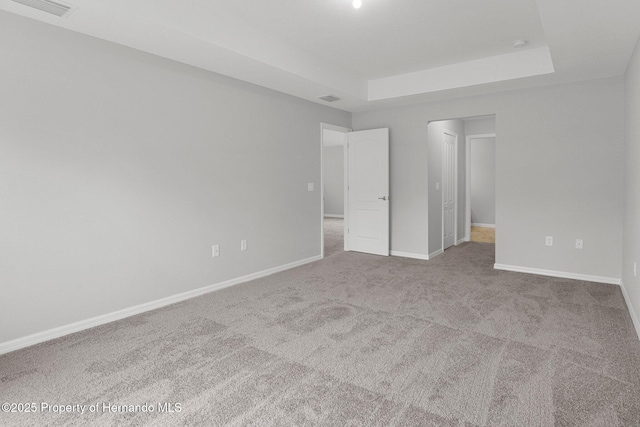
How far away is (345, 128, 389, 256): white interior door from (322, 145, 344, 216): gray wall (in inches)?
234

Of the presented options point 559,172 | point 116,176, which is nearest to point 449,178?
point 559,172

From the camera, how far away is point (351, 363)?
2350 mm

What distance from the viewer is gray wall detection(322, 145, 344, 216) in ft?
39.8

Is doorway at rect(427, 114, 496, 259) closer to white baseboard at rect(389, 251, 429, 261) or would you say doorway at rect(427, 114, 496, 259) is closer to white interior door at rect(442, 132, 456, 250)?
white interior door at rect(442, 132, 456, 250)

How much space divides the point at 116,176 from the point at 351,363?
2442mm

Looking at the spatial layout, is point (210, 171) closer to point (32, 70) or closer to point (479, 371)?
point (32, 70)

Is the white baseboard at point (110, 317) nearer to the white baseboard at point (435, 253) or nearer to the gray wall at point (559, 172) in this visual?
the white baseboard at point (435, 253)

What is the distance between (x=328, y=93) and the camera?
477cm

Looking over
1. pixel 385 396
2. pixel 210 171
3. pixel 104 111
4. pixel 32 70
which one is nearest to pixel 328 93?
pixel 210 171

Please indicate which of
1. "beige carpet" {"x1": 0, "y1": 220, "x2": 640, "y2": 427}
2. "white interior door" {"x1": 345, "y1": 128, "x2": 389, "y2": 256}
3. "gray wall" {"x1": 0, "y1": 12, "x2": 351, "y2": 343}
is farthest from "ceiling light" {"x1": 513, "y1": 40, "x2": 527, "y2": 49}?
"gray wall" {"x1": 0, "y1": 12, "x2": 351, "y2": 343}

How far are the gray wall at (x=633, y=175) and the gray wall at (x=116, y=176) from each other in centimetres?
361

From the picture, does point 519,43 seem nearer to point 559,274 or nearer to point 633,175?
point 633,175

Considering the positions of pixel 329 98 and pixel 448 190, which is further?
pixel 448 190

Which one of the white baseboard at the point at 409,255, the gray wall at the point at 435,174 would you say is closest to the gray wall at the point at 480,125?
the gray wall at the point at 435,174
